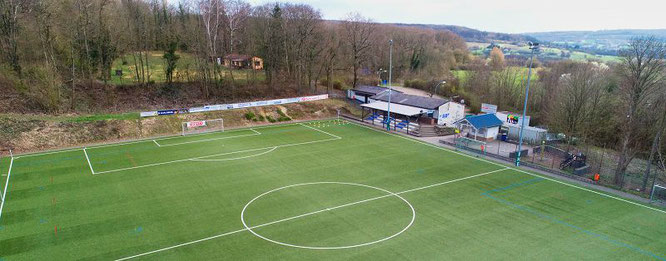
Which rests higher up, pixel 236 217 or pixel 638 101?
pixel 638 101

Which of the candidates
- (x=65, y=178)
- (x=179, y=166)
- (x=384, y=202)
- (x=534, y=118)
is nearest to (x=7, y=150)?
(x=65, y=178)

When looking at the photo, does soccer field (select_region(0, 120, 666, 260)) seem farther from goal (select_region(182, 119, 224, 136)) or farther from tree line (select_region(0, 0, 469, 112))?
tree line (select_region(0, 0, 469, 112))

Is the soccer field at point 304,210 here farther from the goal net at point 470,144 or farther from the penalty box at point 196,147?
the goal net at point 470,144

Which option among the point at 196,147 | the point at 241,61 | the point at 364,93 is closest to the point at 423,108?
the point at 364,93

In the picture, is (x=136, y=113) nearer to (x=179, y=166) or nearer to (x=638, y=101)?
(x=179, y=166)

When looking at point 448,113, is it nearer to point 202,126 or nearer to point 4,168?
point 202,126

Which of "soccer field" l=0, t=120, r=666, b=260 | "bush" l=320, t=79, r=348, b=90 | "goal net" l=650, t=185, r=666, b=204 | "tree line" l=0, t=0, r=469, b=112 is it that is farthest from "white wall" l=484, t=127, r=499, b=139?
"bush" l=320, t=79, r=348, b=90
